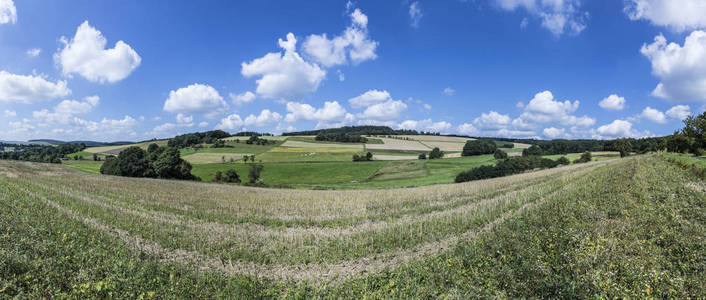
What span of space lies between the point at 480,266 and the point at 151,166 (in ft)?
275

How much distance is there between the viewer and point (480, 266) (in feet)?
21.8

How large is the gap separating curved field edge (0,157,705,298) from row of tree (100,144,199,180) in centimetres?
6897

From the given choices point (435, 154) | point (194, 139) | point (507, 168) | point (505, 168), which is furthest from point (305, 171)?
point (194, 139)

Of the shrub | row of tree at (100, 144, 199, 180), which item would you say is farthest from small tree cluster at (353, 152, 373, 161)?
row of tree at (100, 144, 199, 180)

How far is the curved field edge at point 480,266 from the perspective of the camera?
17.2 feet

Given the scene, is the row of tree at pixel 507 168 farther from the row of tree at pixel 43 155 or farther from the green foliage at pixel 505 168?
the row of tree at pixel 43 155

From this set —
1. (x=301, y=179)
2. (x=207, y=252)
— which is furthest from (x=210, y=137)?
(x=207, y=252)

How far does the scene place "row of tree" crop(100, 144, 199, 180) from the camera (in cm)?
6712

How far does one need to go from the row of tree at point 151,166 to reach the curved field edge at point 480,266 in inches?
2715

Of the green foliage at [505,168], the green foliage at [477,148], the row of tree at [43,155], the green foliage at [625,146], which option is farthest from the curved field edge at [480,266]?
the row of tree at [43,155]

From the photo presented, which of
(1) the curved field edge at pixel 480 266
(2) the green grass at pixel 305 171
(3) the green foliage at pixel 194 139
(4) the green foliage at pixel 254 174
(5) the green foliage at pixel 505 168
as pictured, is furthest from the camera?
(3) the green foliage at pixel 194 139

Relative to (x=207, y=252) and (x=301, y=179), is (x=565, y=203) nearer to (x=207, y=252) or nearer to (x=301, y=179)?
(x=207, y=252)

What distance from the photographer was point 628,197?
1030 cm

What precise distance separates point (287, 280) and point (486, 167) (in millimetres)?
78743
